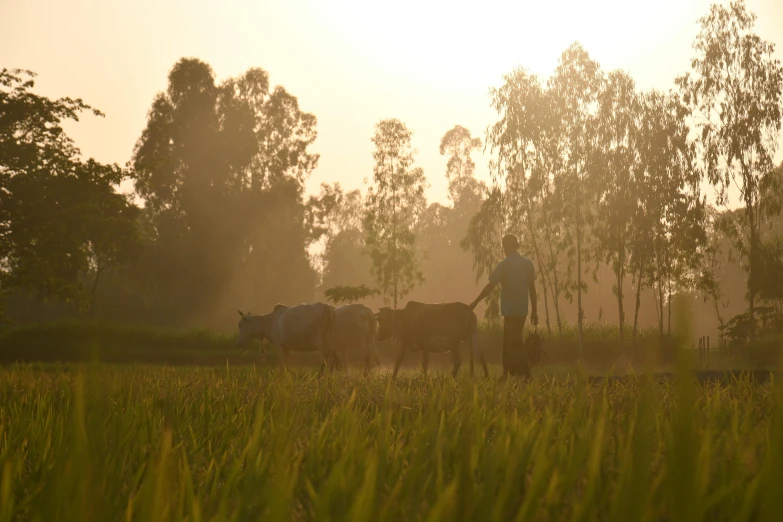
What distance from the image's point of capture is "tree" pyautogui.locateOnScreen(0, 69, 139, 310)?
23906 millimetres

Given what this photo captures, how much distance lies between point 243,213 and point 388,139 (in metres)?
12.8

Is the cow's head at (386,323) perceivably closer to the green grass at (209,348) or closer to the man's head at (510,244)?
the man's head at (510,244)

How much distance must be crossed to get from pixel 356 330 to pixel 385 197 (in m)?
26.7

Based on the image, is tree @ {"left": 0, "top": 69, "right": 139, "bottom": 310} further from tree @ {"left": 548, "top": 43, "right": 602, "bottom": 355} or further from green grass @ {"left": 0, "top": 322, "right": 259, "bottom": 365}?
tree @ {"left": 548, "top": 43, "right": 602, "bottom": 355}

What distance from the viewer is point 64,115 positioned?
26.8 m

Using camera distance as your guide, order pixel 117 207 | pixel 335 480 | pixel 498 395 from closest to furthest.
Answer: pixel 335 480, pixel 498 395, pixel 117 207

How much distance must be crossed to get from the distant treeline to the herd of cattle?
704cm

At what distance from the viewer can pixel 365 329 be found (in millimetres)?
17594

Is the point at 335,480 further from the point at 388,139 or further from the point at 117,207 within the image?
the point at 388,139

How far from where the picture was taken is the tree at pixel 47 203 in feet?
78.4

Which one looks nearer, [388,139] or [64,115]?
[64,115]

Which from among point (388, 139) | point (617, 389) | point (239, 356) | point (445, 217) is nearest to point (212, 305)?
point (388, 139)

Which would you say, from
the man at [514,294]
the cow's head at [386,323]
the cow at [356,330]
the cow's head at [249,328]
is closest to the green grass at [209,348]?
the cow's head at [249,328]

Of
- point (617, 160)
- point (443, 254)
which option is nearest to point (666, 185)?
point (617, 160)
